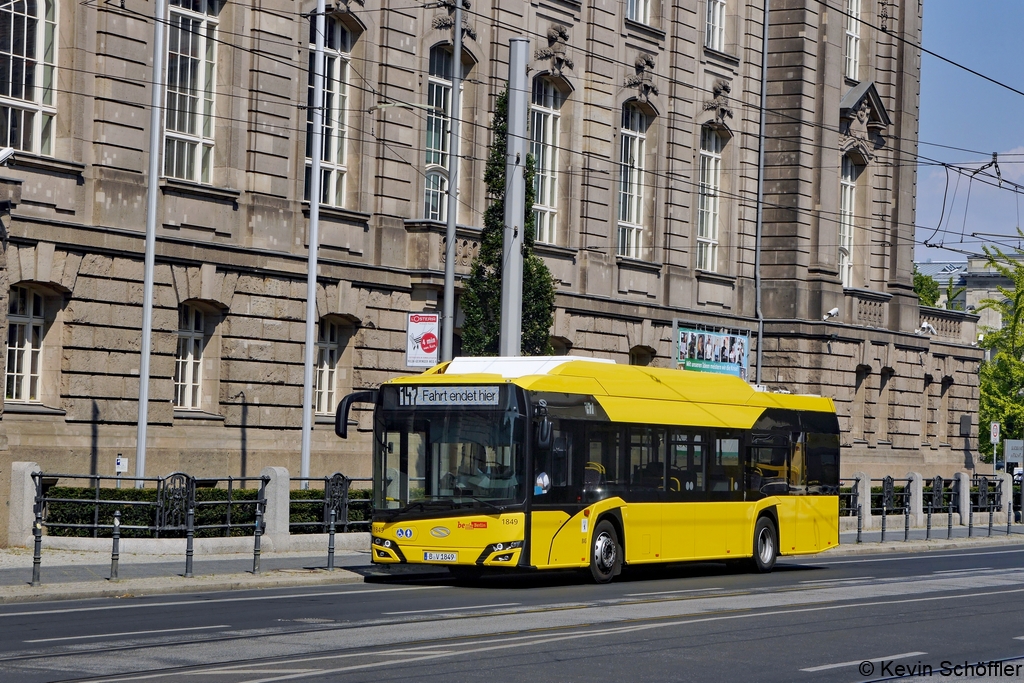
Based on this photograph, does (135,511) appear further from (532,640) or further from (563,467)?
(532,640)

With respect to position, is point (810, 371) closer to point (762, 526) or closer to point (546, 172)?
point (546, 172)

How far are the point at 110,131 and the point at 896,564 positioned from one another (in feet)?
57.1

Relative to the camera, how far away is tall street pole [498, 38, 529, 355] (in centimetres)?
2703

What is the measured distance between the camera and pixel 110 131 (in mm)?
29750

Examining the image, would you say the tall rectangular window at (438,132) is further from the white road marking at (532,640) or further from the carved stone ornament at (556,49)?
the white road marking at (532,640)

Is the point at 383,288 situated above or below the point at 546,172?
below

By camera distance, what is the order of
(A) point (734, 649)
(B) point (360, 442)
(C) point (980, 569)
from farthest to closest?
(B) point (360, 442) < (C) point (980, 569) < (A) point (734, 649)

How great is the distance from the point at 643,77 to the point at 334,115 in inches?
481

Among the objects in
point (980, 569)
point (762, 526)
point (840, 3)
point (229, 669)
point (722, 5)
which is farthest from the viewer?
point (840, 3)

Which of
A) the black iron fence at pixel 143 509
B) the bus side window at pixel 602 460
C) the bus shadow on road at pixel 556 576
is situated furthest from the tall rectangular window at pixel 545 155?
the bus side window at pixel 602 460

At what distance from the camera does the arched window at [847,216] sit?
5300 cm

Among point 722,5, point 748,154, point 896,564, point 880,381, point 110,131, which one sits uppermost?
point 722,5

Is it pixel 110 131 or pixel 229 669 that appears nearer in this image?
pixel 229 669

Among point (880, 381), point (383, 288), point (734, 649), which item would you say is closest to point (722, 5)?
point (880, 381)
